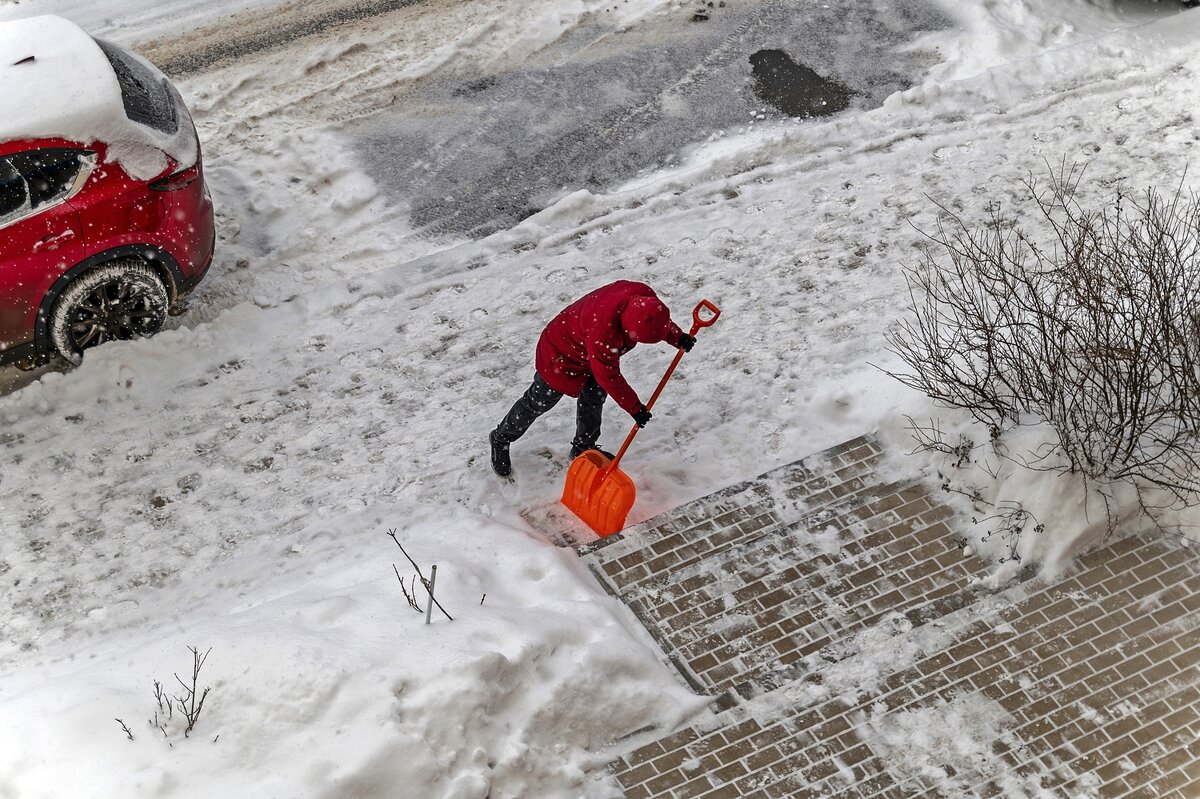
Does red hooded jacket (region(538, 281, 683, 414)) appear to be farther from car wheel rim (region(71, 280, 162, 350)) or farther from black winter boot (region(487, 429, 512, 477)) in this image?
car wheel rim (region(71, 280, 162, 350))

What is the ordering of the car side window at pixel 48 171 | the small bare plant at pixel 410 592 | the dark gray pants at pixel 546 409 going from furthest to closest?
1. the car side window at pixel 48 171
2. the dark gray pants at pixel 546 409
3. the small bare plant at pixel 410 592

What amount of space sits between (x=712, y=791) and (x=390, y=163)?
525 centimetres

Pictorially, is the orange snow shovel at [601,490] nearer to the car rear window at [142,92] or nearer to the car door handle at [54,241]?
the car door handle at [54,241]

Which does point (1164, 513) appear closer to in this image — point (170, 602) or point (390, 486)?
point (390, 486)

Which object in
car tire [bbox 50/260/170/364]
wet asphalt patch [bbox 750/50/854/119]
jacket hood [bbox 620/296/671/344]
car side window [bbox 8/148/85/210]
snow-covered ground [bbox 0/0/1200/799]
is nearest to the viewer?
snow-covered ground [bbox 0/0/1200/799]

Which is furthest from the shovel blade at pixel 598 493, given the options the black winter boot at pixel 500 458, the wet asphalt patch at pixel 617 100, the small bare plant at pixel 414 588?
the wet asphalt patch at pixel 617 100

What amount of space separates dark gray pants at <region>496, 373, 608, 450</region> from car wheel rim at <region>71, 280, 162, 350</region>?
2288mm

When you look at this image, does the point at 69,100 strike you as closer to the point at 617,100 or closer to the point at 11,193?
the point at 11,193

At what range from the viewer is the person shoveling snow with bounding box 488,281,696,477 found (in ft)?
19.2

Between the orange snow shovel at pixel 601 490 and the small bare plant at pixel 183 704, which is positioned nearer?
the small bare plant at pixel 183 704

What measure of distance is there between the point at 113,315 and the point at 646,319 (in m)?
3.35

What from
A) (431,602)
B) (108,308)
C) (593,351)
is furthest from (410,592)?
(108,308)

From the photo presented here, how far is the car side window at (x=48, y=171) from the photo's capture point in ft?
22.4

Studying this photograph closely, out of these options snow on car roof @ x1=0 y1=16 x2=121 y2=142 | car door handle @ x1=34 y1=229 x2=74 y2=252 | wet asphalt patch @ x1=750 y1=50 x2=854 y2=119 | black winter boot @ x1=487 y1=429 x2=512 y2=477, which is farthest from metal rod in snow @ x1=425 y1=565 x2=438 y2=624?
wet asphalt patch @ x1=750 y1=50 x2=854 y2=119
